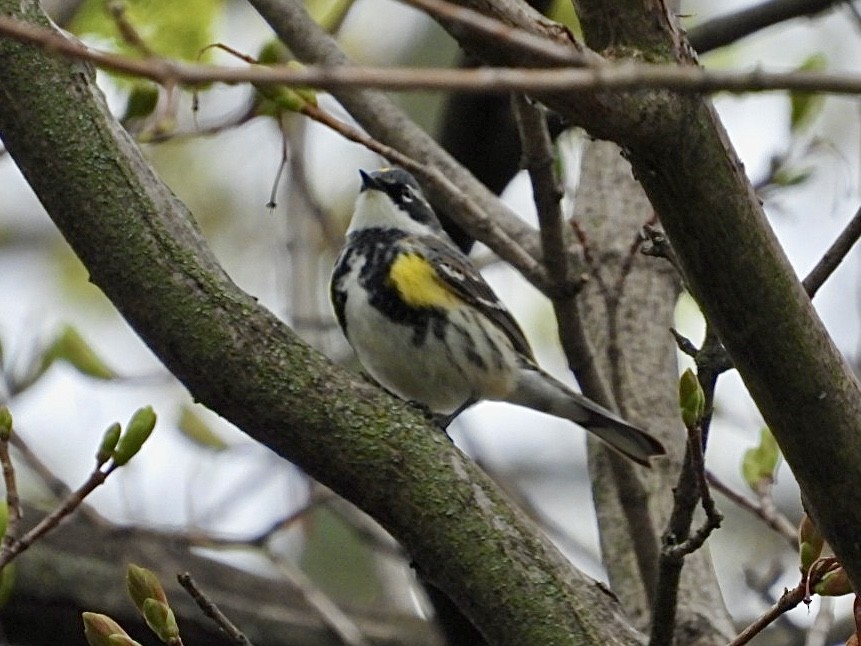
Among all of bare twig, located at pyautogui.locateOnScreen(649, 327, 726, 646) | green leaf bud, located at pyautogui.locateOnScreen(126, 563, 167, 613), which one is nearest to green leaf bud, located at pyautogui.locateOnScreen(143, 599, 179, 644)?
green leaf bud, located at pyautogui.locateOnScreen(126, 563, 167, 613)

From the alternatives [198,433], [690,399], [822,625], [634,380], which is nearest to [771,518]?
[822,625]

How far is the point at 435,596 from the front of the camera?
11.4 feet

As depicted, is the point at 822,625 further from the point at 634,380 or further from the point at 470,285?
the point at 470,285

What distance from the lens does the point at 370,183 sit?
5.40 m

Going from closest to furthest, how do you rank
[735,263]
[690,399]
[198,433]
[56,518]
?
1. [735,263]
2. [690,399]
3. [56,518]
4. [198,433]

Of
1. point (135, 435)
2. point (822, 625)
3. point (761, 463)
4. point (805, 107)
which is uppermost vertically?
point (805, 107)

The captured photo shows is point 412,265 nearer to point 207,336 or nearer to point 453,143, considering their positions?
point 453,143

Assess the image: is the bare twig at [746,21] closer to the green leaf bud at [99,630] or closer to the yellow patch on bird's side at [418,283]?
the yellow patch on bird's side at [418,283]

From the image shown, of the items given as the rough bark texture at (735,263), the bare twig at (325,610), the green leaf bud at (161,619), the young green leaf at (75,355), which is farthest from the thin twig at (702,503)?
the young green leaf at (75,355)

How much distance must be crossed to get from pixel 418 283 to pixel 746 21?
1395 millimetres

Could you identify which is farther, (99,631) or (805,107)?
(805,107)

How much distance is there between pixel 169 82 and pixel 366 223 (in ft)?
13.2

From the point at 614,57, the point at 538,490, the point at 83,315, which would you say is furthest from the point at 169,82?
the point at 538,490

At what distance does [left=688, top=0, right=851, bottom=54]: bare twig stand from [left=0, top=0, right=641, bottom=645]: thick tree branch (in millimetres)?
2257
